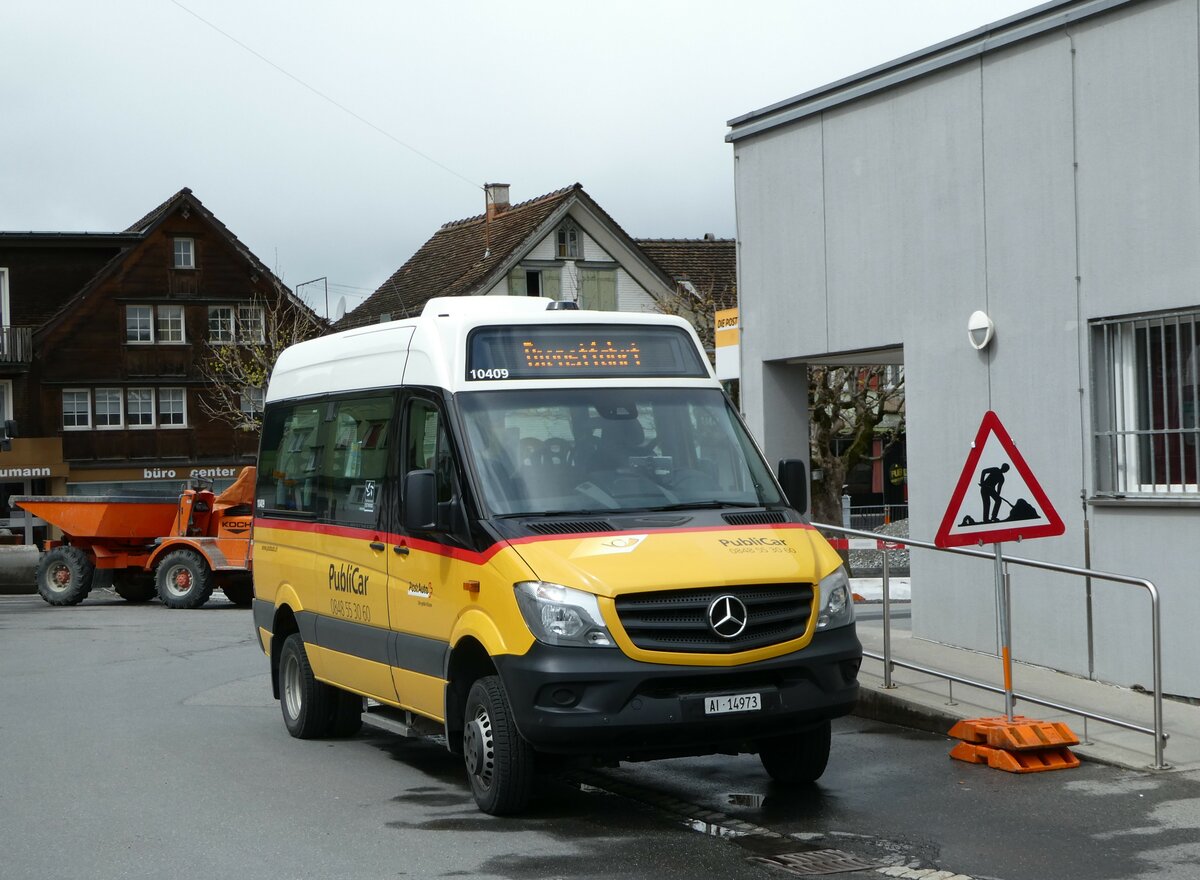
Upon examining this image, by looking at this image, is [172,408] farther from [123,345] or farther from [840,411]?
[840,411]

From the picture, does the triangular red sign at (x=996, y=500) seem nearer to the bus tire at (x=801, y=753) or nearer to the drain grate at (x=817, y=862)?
the bus tire at (x=801, y=753)

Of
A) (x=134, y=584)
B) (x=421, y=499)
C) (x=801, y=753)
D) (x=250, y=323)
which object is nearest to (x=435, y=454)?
(x=421, y=499)

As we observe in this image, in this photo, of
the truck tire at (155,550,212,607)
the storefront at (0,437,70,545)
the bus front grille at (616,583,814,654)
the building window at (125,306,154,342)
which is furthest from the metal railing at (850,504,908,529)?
the bus front grille at (616,583,814,654)

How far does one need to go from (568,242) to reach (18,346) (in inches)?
713

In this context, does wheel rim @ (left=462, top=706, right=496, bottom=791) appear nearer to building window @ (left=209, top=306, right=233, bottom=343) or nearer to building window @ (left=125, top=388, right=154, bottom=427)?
building window @ (left=125, top=388, right=154, bottom=427)

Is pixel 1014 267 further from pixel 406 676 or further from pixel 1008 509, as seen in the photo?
pixel 406 676

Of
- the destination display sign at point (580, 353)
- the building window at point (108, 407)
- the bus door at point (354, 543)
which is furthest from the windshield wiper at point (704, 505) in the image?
the building window at point (108, 407)

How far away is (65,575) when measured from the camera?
26828 mm

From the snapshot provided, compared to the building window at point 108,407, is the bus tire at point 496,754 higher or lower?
lower

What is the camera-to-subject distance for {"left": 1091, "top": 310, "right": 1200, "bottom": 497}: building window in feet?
37.7

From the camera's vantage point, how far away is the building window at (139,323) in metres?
55.1

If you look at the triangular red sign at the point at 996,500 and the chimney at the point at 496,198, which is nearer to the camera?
the triangular red sign at the point at 996,500

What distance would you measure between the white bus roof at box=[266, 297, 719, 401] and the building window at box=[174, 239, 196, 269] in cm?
4694

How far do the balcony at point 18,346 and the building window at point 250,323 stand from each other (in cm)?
671
